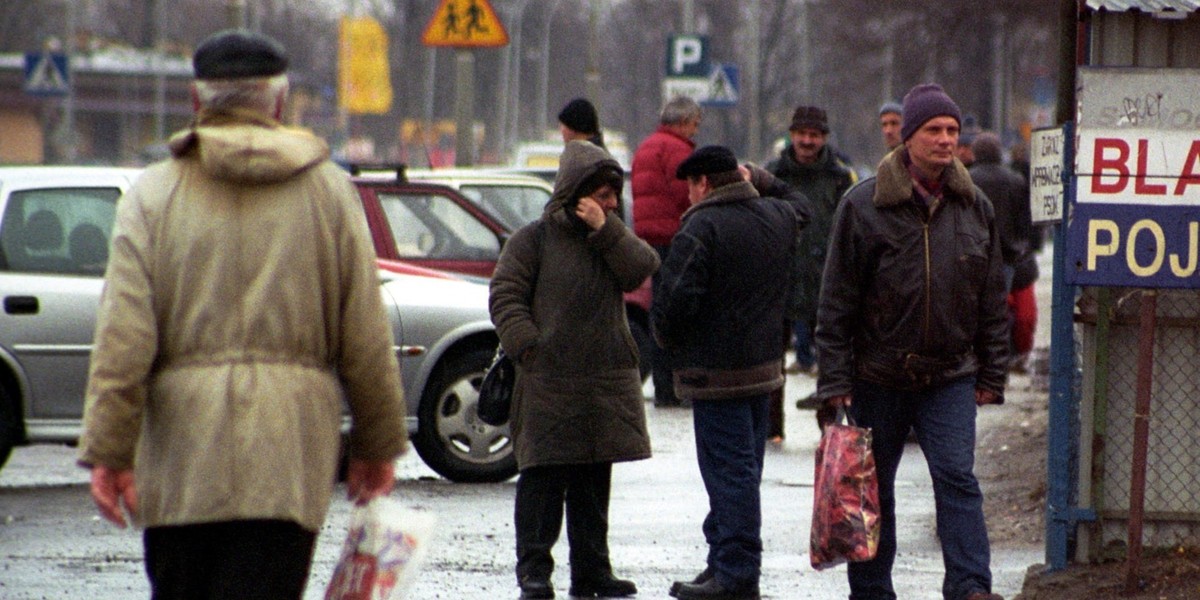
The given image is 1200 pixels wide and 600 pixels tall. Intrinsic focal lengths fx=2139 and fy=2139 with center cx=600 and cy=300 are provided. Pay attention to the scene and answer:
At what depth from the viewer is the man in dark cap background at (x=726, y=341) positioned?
7.43 m

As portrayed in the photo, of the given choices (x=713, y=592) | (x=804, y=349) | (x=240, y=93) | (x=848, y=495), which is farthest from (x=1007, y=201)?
(x=240, y=93)

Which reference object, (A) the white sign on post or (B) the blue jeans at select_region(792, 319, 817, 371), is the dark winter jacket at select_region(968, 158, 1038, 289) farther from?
(A) the white sign on post

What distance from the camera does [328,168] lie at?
14.5ft

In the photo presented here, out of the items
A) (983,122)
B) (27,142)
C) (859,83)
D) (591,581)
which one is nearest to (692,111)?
(591,581)

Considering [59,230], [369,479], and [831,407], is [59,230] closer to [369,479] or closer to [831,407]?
[831,407]

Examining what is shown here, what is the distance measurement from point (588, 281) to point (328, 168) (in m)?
3.13

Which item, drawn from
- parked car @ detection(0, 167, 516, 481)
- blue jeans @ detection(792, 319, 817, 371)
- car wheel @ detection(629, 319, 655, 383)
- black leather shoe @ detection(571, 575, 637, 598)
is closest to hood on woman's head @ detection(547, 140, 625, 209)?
black leather shoe @ detection(571, 575, 637, 598)

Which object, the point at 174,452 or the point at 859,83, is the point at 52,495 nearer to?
the point at 174,452

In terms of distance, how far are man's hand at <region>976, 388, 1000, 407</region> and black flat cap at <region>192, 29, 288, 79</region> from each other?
3201mm

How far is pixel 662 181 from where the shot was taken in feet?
42.8

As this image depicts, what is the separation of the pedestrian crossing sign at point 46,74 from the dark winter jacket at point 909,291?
24.6 metres

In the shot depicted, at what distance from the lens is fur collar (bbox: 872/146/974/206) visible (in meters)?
6.70

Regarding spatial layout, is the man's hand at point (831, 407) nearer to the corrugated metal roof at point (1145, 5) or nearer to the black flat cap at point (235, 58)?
the corrugated metal roof at point (1145, 5)

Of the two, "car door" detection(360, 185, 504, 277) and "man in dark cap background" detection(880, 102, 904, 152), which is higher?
"man in dark cap background" detection(880, 102, 904, 152)
